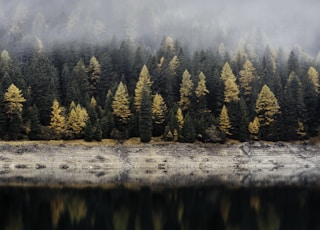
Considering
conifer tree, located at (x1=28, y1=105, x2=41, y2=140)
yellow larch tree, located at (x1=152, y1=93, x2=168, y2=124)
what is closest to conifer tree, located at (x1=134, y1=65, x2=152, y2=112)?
yellow larch tree, located at (x1=152, y1=93, x2=168, y2=124)

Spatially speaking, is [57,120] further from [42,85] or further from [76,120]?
[42,85]

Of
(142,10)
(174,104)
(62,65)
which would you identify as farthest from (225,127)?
(142,10)

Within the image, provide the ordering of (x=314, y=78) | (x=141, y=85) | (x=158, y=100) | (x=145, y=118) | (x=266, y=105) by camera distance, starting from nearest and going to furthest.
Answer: (x=145, y=118), (x=158, y=100), (x=266, y=105), (x=141, y=85), (x=314, y=78)

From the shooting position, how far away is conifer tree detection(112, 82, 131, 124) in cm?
9762

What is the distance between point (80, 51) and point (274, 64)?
5450cm

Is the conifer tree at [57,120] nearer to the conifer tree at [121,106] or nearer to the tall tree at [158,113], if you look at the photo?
the conifer tree at [121,106]

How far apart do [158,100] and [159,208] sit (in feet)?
182

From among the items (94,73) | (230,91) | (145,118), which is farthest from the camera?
(94,73)

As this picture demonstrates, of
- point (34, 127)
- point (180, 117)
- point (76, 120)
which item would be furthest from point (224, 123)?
point (34, 127)

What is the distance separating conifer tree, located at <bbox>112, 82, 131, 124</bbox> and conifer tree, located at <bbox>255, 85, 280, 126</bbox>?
2754 centimetres

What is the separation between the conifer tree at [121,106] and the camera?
9762 cm

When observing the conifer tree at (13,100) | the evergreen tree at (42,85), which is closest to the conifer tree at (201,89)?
the evergreen tree at (42,85)

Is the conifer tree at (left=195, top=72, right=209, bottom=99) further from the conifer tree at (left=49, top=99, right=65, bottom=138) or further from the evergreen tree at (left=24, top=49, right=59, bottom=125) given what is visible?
the evergreen tree at (left=24, top=49, right=59, bottom=125)

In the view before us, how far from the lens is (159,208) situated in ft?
146
